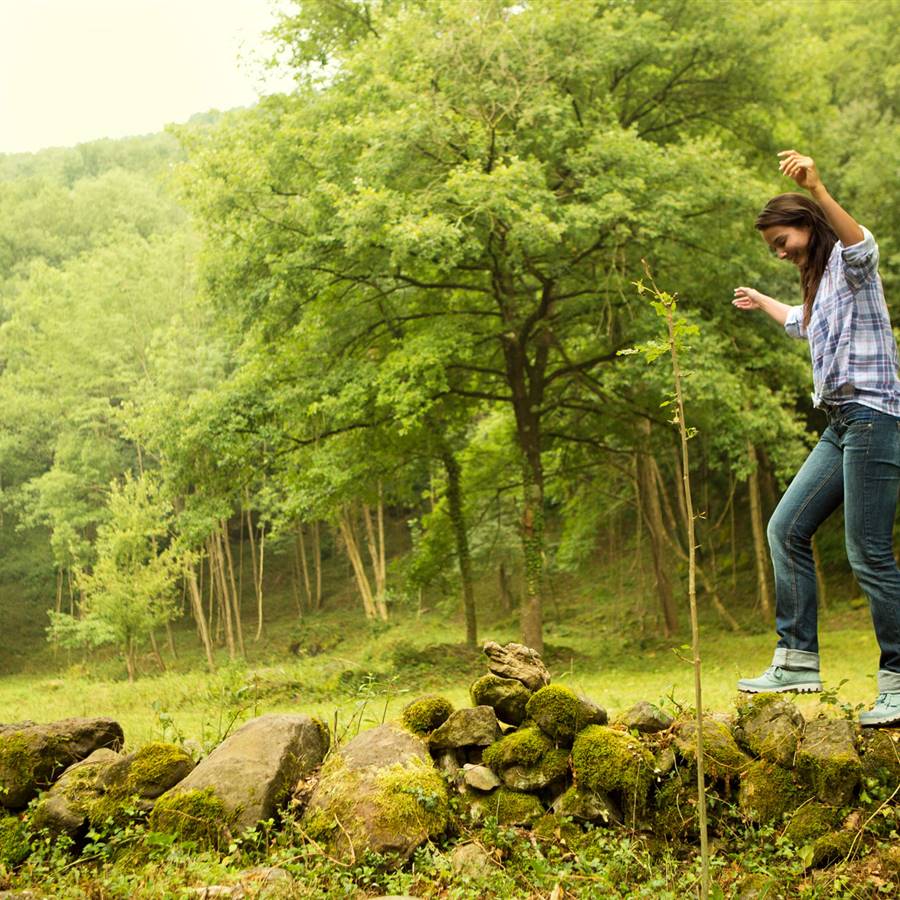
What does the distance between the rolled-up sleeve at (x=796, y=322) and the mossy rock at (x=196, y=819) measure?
3513mm

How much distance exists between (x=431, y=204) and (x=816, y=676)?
9.46 m

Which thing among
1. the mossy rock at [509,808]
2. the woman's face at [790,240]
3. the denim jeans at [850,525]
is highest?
the woman's face at [790,240]

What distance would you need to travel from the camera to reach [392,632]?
2753cm

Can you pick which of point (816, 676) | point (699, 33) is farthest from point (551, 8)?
point (816, 676)

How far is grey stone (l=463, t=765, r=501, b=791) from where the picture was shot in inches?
173

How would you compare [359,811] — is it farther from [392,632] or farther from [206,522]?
[392,632]

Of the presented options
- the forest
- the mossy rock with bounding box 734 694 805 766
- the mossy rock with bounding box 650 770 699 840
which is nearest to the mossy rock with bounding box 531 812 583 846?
the mossy rock with bounding box 650 770 699 840

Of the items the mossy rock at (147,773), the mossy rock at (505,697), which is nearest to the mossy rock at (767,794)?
the mossy rock at (505,697)

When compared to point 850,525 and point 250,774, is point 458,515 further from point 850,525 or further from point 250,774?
point 850,525

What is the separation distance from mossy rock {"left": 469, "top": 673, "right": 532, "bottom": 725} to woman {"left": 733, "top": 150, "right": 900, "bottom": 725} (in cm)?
153

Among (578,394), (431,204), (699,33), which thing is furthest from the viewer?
(578,394)

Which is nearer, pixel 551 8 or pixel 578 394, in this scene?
pixel 551 8

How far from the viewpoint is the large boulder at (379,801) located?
405 cm

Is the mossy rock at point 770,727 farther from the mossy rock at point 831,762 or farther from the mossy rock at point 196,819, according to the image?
the mossy rock at point 196,819
